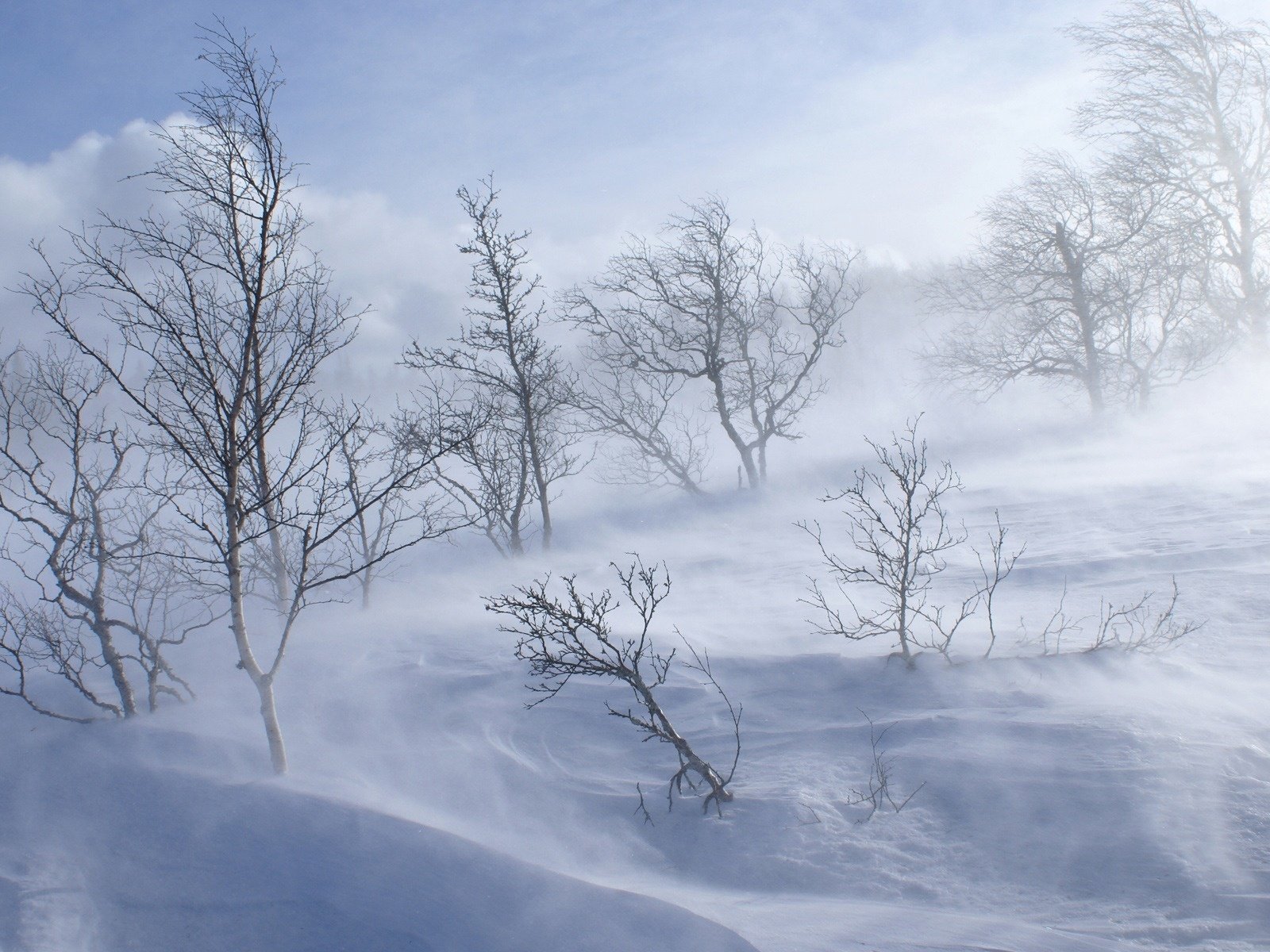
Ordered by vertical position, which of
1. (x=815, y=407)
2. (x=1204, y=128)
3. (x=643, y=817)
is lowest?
(x=643, y=817)

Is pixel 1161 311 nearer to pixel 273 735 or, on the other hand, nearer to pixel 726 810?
pixel 726 810

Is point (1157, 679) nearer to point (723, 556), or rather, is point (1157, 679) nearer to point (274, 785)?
point (274, 785)

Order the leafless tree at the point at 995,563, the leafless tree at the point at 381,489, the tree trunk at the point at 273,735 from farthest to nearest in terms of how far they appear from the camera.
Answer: the leafless tree at the point at 995,563, the leafless tree at the point at 381,489, the tree trunk at the point at 273,735

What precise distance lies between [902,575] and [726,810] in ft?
8.14

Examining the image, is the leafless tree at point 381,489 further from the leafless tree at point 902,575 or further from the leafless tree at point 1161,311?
the leafless tree at point 1161,311

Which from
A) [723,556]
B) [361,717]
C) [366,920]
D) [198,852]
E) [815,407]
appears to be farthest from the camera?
[815,407]

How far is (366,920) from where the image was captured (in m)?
4.20

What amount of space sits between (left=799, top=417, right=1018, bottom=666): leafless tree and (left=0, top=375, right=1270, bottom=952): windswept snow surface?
0.36m

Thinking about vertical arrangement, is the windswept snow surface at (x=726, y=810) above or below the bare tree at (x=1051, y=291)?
below

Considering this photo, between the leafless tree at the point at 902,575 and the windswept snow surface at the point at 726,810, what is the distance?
357mm

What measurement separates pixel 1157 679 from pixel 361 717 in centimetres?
672

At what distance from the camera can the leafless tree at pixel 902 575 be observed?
21.9ft

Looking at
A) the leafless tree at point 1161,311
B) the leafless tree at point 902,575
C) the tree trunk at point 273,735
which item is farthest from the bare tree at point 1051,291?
the tree trunk at point 273,735

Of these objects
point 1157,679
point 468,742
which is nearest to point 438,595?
point 468,742
